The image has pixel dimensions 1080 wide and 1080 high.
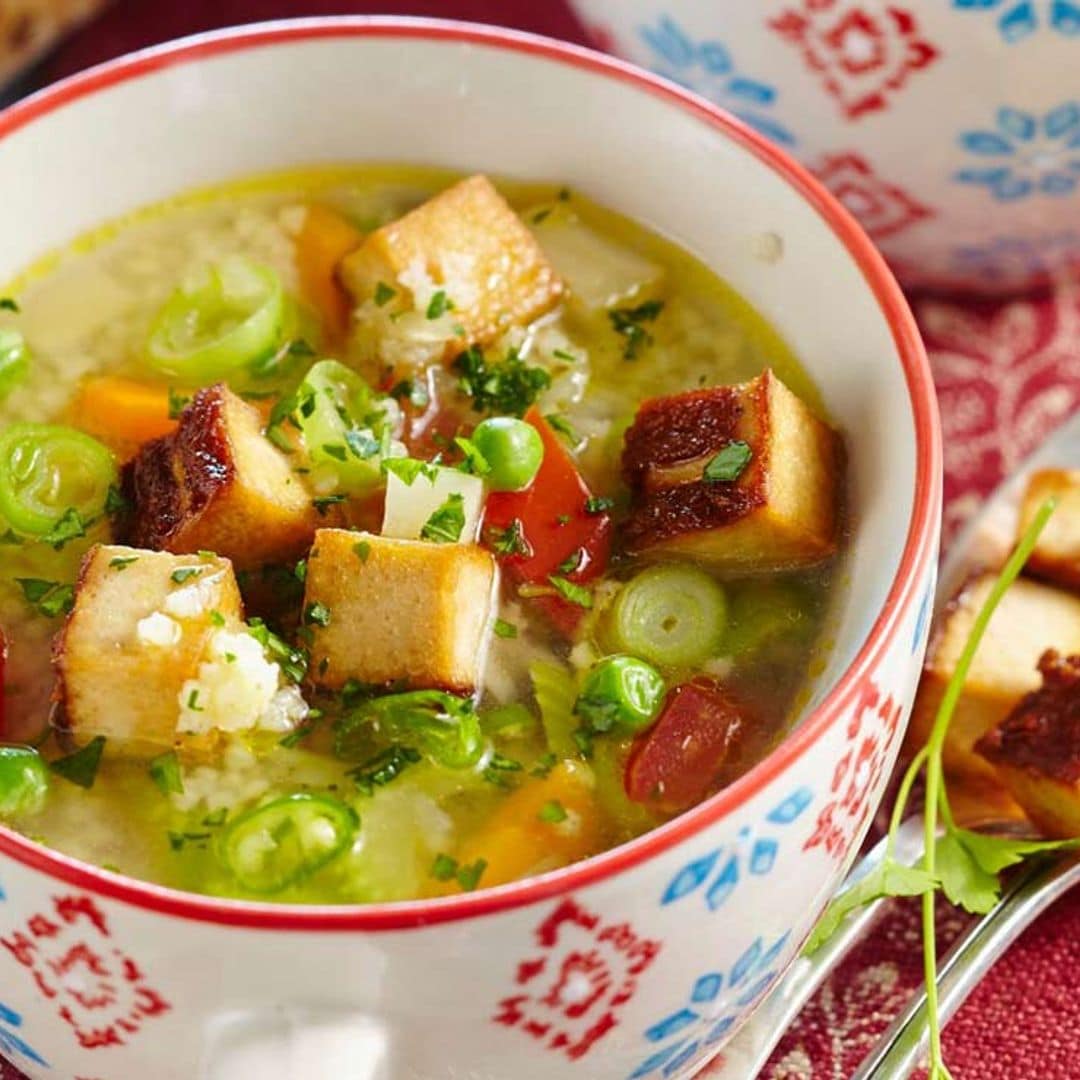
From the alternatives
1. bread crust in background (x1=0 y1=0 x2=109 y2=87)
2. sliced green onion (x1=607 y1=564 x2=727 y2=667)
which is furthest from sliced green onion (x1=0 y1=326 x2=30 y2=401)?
bread crust in background (x1=0 y1=0 x2=109 y2=87)

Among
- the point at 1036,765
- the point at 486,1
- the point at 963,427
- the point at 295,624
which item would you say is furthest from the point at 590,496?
the point at 486,1

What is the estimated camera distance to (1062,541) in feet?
9.11

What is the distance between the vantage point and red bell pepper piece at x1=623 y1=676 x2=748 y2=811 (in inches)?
82.7

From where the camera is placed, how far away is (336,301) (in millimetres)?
2662

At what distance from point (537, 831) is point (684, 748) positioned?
0.21 m

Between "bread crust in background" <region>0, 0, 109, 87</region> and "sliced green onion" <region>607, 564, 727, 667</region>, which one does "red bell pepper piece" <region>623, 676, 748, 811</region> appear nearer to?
"sliced green onion" <region>607, 564, 727, 667</region>

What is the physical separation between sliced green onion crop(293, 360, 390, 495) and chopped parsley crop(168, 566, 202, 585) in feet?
0.97

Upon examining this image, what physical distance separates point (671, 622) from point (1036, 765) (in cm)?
59

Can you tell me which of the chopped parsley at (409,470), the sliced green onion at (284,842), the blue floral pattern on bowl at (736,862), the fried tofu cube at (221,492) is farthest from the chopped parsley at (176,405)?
the blue floral pattern on bowl at (736,862)

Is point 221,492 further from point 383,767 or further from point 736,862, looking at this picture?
point 736,862

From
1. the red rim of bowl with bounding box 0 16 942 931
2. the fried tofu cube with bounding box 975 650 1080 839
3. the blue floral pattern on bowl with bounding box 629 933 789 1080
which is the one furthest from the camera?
the fried tofu cube with bounding box 975 650 1080 839

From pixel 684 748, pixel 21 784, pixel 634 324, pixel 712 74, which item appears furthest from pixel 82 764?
pixel 712 74

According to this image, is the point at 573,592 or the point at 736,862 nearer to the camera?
the point at 736,862

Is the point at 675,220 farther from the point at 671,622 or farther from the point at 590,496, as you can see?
the point at 671,622
